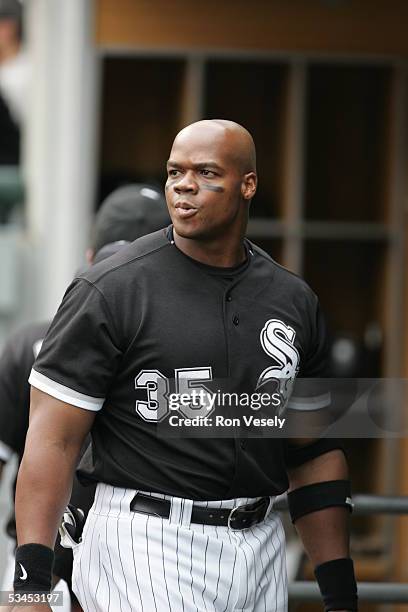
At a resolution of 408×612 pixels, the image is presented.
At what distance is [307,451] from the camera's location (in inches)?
138

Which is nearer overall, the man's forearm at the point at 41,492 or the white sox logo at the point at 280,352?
the man's forearm at the point at 41,492

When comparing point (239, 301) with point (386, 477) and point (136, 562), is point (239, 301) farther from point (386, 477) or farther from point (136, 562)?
point (386, 477)

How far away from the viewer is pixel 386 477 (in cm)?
744

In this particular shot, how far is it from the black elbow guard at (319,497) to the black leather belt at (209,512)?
0.91 feet

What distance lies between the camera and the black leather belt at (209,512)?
3.12 metres

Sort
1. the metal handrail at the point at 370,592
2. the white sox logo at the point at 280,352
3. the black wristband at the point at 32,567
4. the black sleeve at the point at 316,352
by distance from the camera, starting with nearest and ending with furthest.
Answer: the black wristband at the point at 32,567 → the white sox logo at the point at 280,352 → the black sleeve at the point at 316,352 → the metal handrail at the point at 370,592

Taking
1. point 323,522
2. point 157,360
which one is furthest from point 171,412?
point 323,522

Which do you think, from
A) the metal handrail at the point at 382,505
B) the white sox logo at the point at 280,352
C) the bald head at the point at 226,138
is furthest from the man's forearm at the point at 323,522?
the bald head at the point at 226,138

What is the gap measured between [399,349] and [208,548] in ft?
14.6

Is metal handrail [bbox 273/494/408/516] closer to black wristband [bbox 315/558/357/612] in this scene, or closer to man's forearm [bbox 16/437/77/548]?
black wristband [bbox 315/558/357/612]

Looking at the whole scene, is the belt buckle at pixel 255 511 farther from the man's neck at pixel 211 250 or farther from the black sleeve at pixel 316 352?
the man's neck at pixel 211 250

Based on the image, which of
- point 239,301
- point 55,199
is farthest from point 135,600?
point 55,199

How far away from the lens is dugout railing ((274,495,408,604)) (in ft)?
12.8

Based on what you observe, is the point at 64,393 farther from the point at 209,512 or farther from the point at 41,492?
the point at 209,512
